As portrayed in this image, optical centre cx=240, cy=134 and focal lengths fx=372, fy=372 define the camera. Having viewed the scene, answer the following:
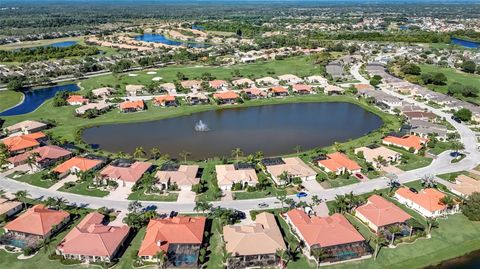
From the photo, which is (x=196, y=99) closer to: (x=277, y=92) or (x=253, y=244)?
(x=277, y=92)

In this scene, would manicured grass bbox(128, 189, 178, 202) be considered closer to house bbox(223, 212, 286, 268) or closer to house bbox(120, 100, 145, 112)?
house bbox(223, 212, 286, 268)

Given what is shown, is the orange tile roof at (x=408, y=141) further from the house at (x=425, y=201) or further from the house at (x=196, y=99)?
the house at (x=196, y=99)

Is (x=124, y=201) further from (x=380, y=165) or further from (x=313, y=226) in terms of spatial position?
(x=380, y=165)

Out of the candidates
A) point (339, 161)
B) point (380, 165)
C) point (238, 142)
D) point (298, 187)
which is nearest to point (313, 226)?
point (298, 187)

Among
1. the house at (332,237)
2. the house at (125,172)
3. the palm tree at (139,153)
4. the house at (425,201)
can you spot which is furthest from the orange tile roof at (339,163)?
the palm tree at (139,153)

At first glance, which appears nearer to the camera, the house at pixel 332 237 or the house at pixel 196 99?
the house at pixel 332 237

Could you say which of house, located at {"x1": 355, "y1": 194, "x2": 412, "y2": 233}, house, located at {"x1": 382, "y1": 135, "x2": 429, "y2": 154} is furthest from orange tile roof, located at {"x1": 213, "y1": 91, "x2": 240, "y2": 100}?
house, located at {"x1": 355, "y1": 194, "x2": 412, "y2": 233}
